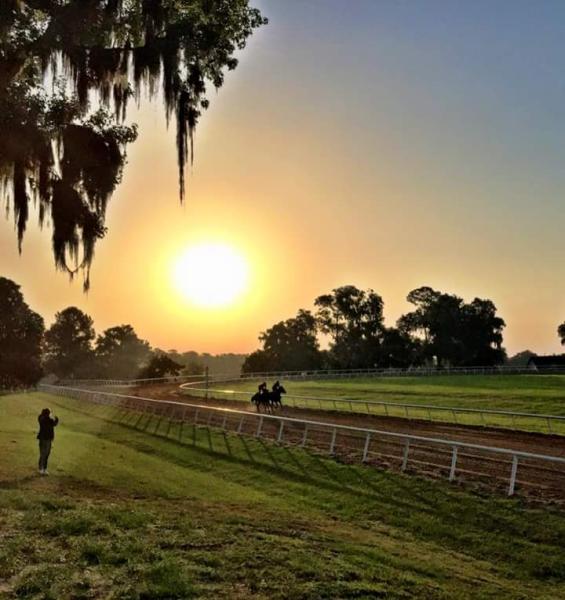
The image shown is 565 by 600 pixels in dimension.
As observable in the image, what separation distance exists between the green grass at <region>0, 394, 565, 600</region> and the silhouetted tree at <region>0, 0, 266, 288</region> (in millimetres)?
5829

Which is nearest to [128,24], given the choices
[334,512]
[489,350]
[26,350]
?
[334,512]

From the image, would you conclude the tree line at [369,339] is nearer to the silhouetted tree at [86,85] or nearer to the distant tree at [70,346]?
the distant tree at [70,346]

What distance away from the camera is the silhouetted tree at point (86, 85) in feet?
41.9

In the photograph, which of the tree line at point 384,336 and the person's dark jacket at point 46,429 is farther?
the tree line at point 384,336

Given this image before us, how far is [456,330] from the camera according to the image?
114875mm

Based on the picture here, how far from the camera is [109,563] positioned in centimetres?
773

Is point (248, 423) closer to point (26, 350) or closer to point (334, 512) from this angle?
point (334, 512)


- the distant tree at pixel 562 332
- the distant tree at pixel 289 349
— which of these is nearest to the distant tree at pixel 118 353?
the distant tree at pixel 289 349

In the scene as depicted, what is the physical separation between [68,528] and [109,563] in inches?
76.3

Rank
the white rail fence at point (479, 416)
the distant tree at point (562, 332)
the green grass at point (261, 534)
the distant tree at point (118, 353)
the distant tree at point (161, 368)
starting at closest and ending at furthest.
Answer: the green grass at point (261, 534)
the white rail fence at point (479, 416)
the distant tree at point (161, 368)
the distant tree at point (562, 332)
the distant tree at point (118, 353)

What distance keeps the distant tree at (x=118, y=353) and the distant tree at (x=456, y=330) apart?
62622 millimetres

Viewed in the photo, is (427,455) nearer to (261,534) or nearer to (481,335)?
(261,534)

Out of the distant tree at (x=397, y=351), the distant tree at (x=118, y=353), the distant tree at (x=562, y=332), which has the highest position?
the distant tree at (x=562, y=332)

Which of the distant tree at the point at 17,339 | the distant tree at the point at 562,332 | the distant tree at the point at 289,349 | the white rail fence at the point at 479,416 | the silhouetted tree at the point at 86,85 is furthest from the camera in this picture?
the distant tree at the point at 562,332
